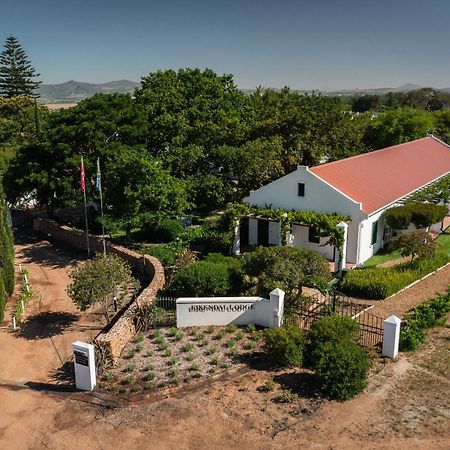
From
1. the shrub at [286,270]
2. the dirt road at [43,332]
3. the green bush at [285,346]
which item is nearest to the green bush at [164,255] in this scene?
the dirt road at [43,332]

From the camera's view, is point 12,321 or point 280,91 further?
point 280,91

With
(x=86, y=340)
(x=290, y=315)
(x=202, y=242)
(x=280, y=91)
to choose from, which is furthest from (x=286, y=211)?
(x=280, y=91)

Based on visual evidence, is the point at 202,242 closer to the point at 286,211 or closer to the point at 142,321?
the point at 286,211

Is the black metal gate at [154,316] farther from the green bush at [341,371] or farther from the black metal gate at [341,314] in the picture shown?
the green bush at [341,371]

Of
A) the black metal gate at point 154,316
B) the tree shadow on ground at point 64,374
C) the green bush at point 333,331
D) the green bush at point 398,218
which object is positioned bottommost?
the tree shadow on ground at point 64,374

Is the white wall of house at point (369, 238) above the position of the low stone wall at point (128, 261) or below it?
above

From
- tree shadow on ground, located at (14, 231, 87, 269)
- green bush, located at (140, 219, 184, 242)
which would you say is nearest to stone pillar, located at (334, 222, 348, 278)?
green bush, located at (140, 219, 184, 242)
